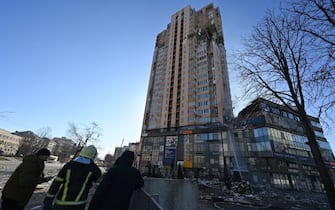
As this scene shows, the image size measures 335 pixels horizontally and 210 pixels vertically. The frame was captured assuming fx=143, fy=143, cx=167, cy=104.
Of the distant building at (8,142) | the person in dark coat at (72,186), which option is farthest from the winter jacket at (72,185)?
the distant building at (8,142)

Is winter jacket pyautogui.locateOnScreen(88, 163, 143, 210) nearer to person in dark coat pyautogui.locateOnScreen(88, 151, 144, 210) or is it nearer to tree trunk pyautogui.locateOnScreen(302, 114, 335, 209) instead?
person in dark coat pyautogui.locateOnScreen(88, 151, 144, 210)

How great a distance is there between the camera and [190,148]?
3500 cm

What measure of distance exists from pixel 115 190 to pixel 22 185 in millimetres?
2053

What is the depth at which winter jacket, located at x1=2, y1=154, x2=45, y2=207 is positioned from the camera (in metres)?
2.76

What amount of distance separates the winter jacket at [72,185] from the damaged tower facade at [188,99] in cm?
2682

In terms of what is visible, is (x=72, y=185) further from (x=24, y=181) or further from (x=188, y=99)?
(x=188, y=99)

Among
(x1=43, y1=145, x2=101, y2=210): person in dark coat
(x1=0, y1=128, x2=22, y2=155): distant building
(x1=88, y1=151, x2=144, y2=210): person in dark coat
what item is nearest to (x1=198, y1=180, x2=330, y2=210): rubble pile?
(x1=88, y1=151, x2=144, y2=210): person in dark coat

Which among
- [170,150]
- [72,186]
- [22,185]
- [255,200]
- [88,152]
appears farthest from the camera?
[170,150]

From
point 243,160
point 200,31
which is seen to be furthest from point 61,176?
point 200,31

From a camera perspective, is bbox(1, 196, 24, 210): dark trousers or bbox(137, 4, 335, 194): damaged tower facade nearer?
bbox(1, 196, 24, 210): dark trousers

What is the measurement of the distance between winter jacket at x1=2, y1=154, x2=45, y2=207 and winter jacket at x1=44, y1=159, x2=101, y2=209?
1.01 metres

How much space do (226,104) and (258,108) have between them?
3355 cm

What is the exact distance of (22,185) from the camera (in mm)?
2805

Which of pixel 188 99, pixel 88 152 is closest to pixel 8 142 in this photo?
Result: pixel 188 99
